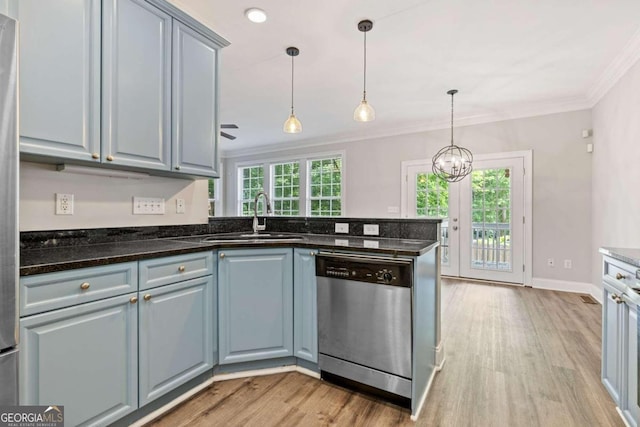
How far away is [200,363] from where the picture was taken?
6.02ft

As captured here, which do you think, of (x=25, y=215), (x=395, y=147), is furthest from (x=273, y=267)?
(x=395, y=147)

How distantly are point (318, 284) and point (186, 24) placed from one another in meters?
1.91

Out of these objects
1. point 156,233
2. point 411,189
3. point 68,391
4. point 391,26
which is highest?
point 391,26

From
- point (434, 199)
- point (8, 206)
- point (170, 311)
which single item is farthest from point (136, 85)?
point (434, 199)

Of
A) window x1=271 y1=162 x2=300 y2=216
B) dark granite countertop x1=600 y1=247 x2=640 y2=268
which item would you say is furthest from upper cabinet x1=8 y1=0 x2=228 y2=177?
window x1=271 y1=162 x2=300 y2=216

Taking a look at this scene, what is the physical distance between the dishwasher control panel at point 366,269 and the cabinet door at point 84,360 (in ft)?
3.45

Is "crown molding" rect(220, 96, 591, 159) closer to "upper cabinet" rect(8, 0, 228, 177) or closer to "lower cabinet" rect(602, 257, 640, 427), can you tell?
"lower cabinet" rect(602, 257, 640, 427)

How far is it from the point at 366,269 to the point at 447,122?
4.18m

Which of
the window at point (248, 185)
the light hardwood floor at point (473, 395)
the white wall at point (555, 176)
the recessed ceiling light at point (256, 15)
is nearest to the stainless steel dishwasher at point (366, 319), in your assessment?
the light hardwood floor at point (473, 395)

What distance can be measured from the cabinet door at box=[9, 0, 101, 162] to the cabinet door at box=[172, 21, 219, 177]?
1.50 feet

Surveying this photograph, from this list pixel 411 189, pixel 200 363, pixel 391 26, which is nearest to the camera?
pixel 200 363

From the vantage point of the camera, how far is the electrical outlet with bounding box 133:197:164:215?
82.0 inches

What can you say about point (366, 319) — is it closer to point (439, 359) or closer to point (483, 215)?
point (439, 359)

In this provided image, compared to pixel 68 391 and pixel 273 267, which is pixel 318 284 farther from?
pixel 68 391
